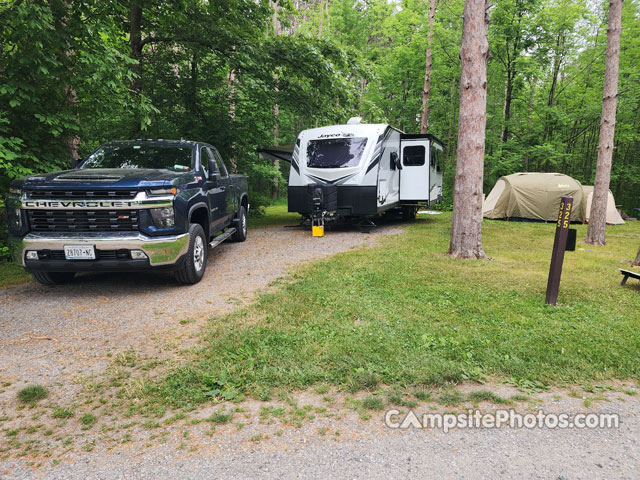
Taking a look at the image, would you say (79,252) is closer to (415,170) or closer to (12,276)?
(12,276)

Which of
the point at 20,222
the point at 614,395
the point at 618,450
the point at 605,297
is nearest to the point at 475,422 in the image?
the point at 618,450

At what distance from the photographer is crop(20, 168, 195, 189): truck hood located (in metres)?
5.09

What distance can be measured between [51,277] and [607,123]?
475 inches

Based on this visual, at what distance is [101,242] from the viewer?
16.5 feet

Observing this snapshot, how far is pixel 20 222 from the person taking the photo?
5188mm

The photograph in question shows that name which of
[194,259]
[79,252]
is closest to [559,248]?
[194,259]

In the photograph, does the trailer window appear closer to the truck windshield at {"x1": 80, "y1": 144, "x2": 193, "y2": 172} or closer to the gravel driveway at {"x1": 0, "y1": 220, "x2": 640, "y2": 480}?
the truck windshield at {"x1": 80, "y1": 144, "x2": 193, "y2": 172}

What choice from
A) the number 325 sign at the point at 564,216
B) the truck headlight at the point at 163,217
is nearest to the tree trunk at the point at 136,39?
the truck headlight at the point at 163,217

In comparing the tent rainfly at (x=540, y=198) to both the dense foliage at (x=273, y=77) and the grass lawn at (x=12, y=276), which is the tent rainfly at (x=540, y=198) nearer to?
the dense foliage at (x=273, y=77)

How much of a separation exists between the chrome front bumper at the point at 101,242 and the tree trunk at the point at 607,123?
33.1 feet

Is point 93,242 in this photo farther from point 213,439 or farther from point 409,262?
point 409,262

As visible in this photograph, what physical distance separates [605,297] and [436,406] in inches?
152

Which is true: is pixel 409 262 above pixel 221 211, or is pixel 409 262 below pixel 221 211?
below

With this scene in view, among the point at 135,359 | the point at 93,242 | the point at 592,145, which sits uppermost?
the point at 592,145
